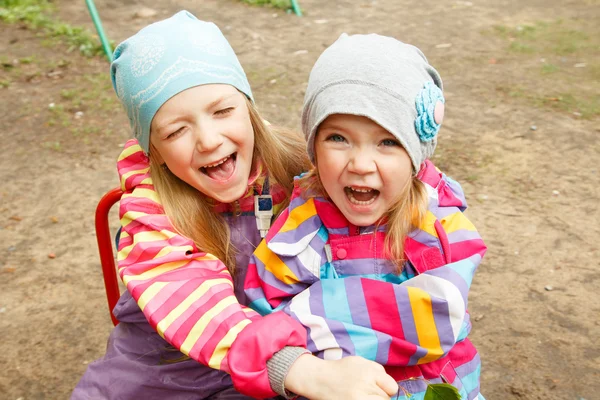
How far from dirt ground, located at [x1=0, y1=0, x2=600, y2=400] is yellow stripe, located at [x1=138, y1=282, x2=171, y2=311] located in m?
1.19

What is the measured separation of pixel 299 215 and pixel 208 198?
39 cm

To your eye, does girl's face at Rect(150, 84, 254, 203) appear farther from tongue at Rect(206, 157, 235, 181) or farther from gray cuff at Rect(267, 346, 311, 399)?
gray cuff at Rect(267, 346, 311, 399)

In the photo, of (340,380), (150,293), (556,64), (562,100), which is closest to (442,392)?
(340,380)

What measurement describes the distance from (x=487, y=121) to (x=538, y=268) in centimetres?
157

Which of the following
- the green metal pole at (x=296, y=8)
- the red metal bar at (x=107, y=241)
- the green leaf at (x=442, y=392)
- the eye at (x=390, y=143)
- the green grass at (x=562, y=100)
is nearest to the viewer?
Result: the green leaf at (x=442, y=392)

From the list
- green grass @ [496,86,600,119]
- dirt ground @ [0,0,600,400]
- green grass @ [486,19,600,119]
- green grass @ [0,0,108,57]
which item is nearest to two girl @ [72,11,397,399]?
dirt ground @ [0,0,600,400]

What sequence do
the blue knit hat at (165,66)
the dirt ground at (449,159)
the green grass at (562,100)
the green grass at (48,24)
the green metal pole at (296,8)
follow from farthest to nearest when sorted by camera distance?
1. the green metal pole at (296,8)
2. the green grass at (48,24)
3. the green grass at (562,100)
4. the dirt ground at (449,159)
5. the blue knit hat at (165,66)

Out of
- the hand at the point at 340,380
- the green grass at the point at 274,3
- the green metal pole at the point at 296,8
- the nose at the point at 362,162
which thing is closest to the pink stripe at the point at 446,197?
the nose at the point at 362,162

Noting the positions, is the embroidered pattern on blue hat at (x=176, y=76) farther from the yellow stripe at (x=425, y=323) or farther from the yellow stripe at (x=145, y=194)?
the yellow stripe at (x=425, y=323)

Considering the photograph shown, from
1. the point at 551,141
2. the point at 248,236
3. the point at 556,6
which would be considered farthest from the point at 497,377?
the point at 556,6

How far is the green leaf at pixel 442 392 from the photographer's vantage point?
61.2 inches

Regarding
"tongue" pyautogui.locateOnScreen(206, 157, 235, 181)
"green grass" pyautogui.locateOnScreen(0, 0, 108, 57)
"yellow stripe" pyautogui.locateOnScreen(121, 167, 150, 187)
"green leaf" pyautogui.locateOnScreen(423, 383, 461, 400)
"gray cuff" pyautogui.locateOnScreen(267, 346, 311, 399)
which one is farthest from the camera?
"green grass" pyautogui.locateOnScreen(0, 0, 108, 57)

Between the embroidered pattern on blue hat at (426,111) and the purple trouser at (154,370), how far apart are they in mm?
692

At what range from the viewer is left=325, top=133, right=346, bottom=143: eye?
1.79 metres
